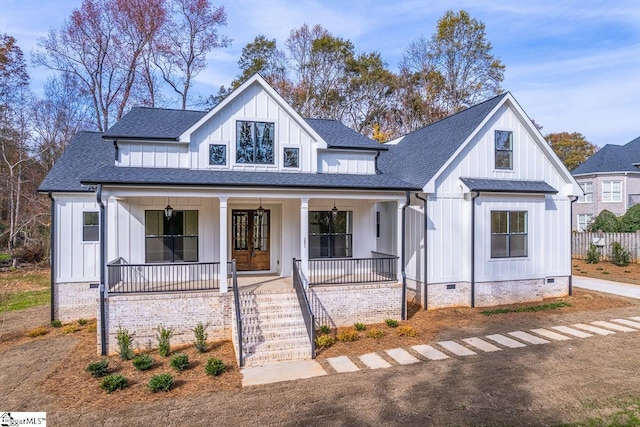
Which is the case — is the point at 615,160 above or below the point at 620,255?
above

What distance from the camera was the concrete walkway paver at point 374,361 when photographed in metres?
8.07

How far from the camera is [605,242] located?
22203 millimetres

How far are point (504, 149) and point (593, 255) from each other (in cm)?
1313

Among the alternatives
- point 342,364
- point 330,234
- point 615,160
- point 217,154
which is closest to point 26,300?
point 217,154

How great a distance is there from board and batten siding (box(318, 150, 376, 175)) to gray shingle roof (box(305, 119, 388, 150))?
0.93ft

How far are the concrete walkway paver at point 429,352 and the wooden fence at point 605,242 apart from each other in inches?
747

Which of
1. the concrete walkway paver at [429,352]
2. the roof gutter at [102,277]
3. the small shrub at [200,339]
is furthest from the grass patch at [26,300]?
the concrete walkway paver at [429,352]

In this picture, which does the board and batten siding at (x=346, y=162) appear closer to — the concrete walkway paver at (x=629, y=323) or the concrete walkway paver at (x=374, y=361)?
the concrete walkway paver at (x=374, y=361)

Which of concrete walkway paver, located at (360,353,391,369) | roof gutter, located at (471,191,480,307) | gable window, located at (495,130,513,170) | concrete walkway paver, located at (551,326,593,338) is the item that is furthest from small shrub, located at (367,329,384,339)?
gable window, located at (495,130,513,170)

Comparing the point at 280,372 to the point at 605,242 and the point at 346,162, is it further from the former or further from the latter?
the point at 605,242

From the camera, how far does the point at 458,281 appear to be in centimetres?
1273

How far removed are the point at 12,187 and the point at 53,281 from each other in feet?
49.3

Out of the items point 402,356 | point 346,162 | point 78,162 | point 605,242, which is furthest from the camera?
point 605,242

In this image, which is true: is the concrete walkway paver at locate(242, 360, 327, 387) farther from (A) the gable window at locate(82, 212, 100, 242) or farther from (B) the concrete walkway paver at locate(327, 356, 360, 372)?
(A) the gable window at locate(82, 212, 100, 242)
